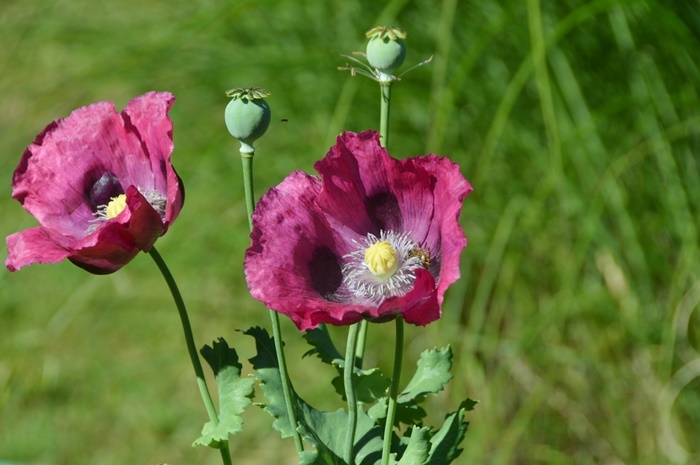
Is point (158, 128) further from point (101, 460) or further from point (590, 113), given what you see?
point (101, 460)

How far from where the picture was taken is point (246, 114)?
569mm

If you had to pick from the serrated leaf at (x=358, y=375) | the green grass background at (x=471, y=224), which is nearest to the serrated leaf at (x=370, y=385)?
the serrated leaf at (x=358, y=375)

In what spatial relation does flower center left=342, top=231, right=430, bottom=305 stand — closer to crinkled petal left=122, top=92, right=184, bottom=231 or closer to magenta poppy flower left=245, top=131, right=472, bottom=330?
magenta poppy flower left=245, top=131, right=472, bottom=330

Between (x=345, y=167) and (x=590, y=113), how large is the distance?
1117mm

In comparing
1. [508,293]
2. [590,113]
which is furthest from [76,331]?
[590,113]

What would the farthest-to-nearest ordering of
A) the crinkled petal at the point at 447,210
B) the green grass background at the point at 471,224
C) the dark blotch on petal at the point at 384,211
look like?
the green grass background at the point at 471,224 < the dark blotch on petal at the point at 384,211 < the crinkled petal at the point at 447,210

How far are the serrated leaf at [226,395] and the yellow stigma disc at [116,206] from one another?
0.38ft

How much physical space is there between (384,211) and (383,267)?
0.13 ft

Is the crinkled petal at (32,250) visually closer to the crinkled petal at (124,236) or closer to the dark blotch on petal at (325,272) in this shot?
the crinkled petal at (124,236)

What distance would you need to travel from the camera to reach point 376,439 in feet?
2.10

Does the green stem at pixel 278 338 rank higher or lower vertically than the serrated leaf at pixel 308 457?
higher

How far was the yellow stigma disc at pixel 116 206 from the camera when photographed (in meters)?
0.68

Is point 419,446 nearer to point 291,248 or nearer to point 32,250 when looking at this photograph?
point 291,248

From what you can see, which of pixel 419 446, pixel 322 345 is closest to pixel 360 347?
pixel 322 345
